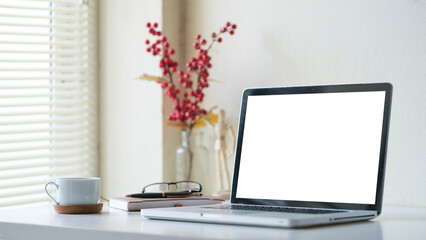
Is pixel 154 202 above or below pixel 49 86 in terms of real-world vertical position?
below

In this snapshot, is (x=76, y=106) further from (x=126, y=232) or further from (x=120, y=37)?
(x=126, y=232)

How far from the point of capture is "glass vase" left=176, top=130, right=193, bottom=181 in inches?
80.2

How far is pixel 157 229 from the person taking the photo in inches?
42.5

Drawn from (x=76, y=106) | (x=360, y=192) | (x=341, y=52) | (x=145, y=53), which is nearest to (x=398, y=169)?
(x=341, y=52)

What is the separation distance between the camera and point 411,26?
1.69m

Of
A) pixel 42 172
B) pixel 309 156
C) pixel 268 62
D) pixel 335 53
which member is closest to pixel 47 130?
pixel 42 172

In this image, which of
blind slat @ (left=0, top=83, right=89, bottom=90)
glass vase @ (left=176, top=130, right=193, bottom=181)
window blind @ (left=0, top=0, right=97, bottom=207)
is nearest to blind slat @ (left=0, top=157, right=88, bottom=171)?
window blind @ (left=0, top=0, right=97, bottom=207)

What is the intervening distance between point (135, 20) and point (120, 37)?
0.27ft

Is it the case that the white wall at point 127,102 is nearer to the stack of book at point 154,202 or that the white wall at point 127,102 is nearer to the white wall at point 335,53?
the white wall at point 335,53

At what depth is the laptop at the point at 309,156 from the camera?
1227 millimetres

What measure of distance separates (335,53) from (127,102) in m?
0.74

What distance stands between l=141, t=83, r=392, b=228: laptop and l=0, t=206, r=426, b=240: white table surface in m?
0.05

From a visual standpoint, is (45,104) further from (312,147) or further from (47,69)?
(312,147)

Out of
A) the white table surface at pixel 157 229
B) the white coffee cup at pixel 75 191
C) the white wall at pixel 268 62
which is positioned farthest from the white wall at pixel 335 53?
the white coffee cup at pixel 75 191
